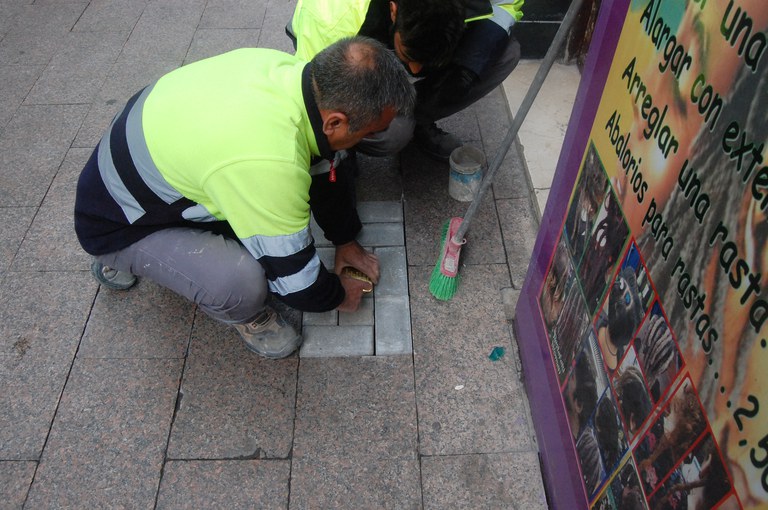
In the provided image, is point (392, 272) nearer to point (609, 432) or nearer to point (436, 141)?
point (436, 141)

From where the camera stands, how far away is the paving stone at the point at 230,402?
2.17m

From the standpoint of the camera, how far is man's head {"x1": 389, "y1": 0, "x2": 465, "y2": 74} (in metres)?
2.17

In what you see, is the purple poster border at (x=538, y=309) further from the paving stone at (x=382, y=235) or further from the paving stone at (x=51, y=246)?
the paving stone at (x=51, y=246)

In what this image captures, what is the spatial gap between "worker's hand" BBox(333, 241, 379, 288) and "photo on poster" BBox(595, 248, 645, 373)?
1.25 m

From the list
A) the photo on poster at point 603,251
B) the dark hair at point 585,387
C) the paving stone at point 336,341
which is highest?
the photo on poster at point 603,251

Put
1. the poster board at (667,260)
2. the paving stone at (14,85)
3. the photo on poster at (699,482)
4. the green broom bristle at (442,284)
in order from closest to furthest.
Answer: the poster board at (667,260), the photo on poster at (699,482), the green broom bristle at (442,284), the paving stone at (14,85)

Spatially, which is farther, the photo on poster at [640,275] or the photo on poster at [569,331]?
the photo on poster at [569,331]

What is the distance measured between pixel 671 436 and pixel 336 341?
59.0 inches

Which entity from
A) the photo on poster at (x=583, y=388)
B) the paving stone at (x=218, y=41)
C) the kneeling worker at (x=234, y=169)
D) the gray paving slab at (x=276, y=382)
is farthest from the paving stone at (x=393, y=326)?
the paving stone at (x=218, y=41)

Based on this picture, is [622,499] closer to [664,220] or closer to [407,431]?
[664,220]

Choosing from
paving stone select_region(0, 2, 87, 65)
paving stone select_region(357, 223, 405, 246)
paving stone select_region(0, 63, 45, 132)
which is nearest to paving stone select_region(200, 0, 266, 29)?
paving stone select_region(0, 2, 87, 65)

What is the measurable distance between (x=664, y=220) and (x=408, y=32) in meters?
1.37

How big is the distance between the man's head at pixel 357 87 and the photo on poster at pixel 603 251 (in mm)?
711

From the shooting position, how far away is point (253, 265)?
83.3 inches
